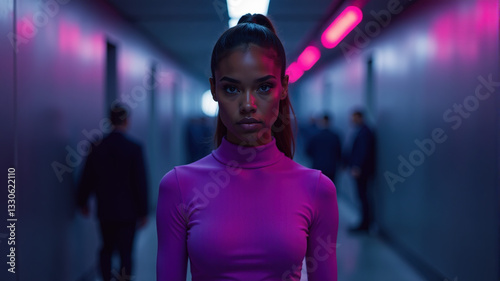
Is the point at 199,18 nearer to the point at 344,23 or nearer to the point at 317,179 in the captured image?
the point at 344,23

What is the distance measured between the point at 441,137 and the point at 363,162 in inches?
96.7

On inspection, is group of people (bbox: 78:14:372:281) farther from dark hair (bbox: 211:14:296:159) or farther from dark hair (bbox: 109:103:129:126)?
dark hair (bbox: 109:103:129:126)

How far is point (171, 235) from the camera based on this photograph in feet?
3.96

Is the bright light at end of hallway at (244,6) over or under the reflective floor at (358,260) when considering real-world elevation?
over

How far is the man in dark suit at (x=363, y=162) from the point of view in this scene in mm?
6883

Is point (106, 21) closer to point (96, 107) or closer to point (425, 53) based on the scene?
point (96, 107)

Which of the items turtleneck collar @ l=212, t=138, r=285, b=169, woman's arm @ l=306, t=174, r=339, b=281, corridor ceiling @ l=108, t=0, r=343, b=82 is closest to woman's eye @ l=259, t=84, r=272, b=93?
turtleneck collar @ l=212, t=138, r=285, b=169

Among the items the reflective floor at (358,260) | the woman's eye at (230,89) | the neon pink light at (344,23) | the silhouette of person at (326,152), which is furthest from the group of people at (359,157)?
the woman's eye at (230,89)

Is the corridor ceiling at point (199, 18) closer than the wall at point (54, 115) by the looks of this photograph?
No

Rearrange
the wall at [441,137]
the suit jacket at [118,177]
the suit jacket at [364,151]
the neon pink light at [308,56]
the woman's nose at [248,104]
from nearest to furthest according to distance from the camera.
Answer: the woman's nose at [248,104], the wall at [441,137], the suit jacket at [118,177], the suit jacket at [364,151], the neon pink light at [308,56]

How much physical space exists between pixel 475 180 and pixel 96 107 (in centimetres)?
389

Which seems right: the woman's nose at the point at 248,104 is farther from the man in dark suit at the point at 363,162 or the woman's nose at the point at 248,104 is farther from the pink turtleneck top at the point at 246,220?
the man in dark suit at the point at 363,162

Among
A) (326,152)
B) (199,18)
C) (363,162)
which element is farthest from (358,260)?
(199,18)

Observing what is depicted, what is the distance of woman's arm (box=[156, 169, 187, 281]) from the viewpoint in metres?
1.20
